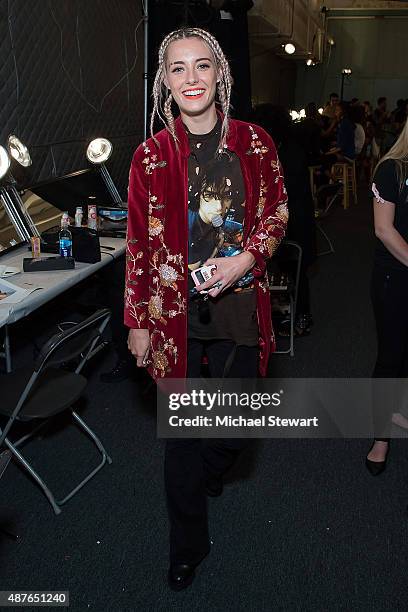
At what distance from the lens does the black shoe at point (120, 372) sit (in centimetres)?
335

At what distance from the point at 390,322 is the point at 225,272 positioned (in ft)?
3.16

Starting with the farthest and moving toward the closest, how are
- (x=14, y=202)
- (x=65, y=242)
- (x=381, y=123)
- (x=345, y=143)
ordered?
(x=381, y=123)
(x=345, y=143)
(x=14, y=202)
(x=65, y=242)

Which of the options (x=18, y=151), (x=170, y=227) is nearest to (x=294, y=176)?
(x=18, y=151)

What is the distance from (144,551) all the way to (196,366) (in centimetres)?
70

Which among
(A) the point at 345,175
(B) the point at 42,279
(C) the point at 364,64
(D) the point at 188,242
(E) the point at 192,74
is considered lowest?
(A) the point at 345,175

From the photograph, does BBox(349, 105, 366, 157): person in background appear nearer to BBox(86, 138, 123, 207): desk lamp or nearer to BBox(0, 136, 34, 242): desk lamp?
BBox(86, 138, 123, 207): desk lamp

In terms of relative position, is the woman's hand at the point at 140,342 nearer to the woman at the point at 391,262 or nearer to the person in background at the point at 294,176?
the woman at the point at 391,262

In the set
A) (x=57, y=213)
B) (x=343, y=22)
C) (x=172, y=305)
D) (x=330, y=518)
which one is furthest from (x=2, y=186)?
(x=343, y=22)

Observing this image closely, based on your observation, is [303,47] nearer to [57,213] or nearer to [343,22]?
[343,22]

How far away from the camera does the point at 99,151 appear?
169 inches

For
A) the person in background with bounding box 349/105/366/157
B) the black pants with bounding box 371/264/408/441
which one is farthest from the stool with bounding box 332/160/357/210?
the black pants with bounding box 371/264/408/441

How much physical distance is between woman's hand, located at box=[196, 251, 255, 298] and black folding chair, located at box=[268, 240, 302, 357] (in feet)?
6.42

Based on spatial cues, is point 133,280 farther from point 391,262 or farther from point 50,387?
point 391,262

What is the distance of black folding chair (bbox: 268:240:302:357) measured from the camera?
364 cm
